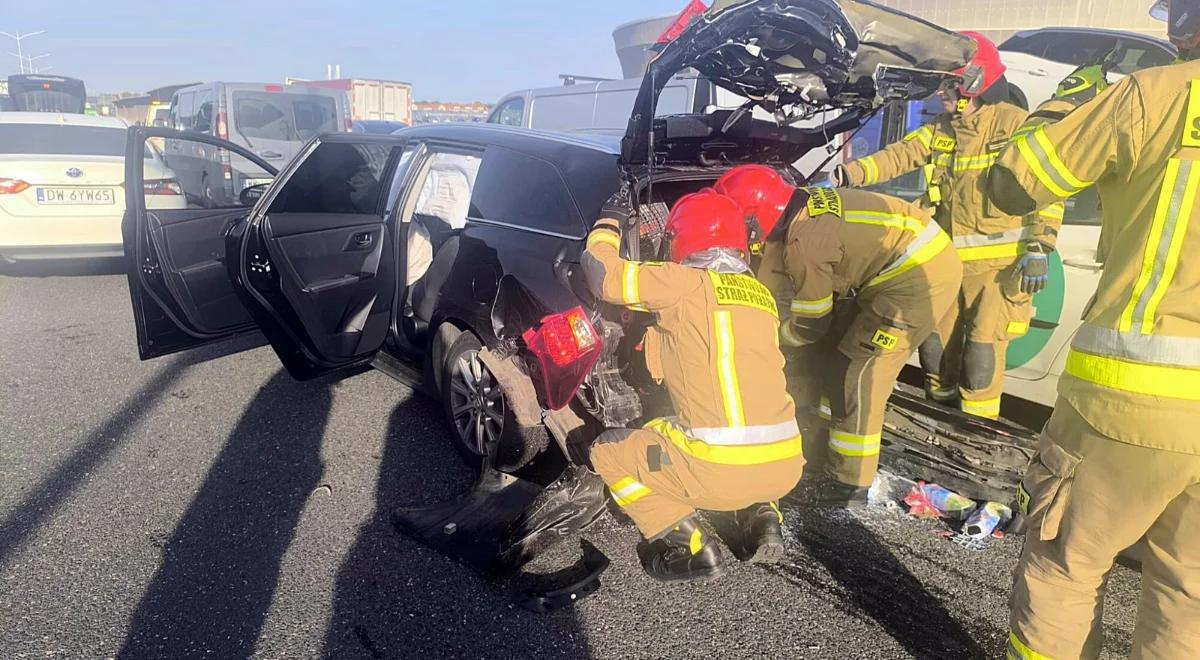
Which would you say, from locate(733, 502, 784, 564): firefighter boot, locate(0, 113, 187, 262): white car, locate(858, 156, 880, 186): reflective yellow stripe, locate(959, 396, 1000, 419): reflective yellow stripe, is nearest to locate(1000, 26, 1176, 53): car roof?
locate(858, 156, 880, 186): reflective yellow stripe

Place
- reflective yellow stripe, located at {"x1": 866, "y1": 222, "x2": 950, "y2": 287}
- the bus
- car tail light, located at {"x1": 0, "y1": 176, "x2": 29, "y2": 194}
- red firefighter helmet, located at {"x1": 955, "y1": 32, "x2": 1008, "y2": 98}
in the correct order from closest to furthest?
reflective yellow stripe, located at {"x1": 866, "y1": 222, "x2": 950, "y2": 287} < red firefighter helmet, located at {"x1": 955, "y1": 32, "x2": 1008, "y2": 98} < car tail light, located at {"x1": 0, "y1": 176, "x2": 29, "y2": 194} < the bus

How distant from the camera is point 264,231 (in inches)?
141

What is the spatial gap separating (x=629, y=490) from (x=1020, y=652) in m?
1.15

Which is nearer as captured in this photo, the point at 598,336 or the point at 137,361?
the point at 598,336

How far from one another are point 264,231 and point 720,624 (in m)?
2.67

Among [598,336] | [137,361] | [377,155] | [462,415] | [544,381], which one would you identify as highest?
[377,155]

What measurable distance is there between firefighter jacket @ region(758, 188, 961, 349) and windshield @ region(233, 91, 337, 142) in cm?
998

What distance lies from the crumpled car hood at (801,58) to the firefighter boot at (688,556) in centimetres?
133

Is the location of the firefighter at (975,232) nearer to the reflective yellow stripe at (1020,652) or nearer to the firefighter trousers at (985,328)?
the firefighter trousers at (985,328)

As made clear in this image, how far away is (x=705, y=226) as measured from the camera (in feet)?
7.89

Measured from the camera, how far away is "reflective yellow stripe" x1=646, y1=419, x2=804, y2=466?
227 cm

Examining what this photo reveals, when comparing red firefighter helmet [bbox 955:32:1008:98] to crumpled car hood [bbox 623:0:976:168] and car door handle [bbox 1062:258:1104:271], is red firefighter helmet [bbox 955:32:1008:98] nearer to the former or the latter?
crumpled car hood [bbox 623:0:976:168]

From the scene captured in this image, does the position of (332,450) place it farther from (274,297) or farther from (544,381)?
(544,381)

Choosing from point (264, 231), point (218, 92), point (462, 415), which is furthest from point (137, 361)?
point (218, 92)
